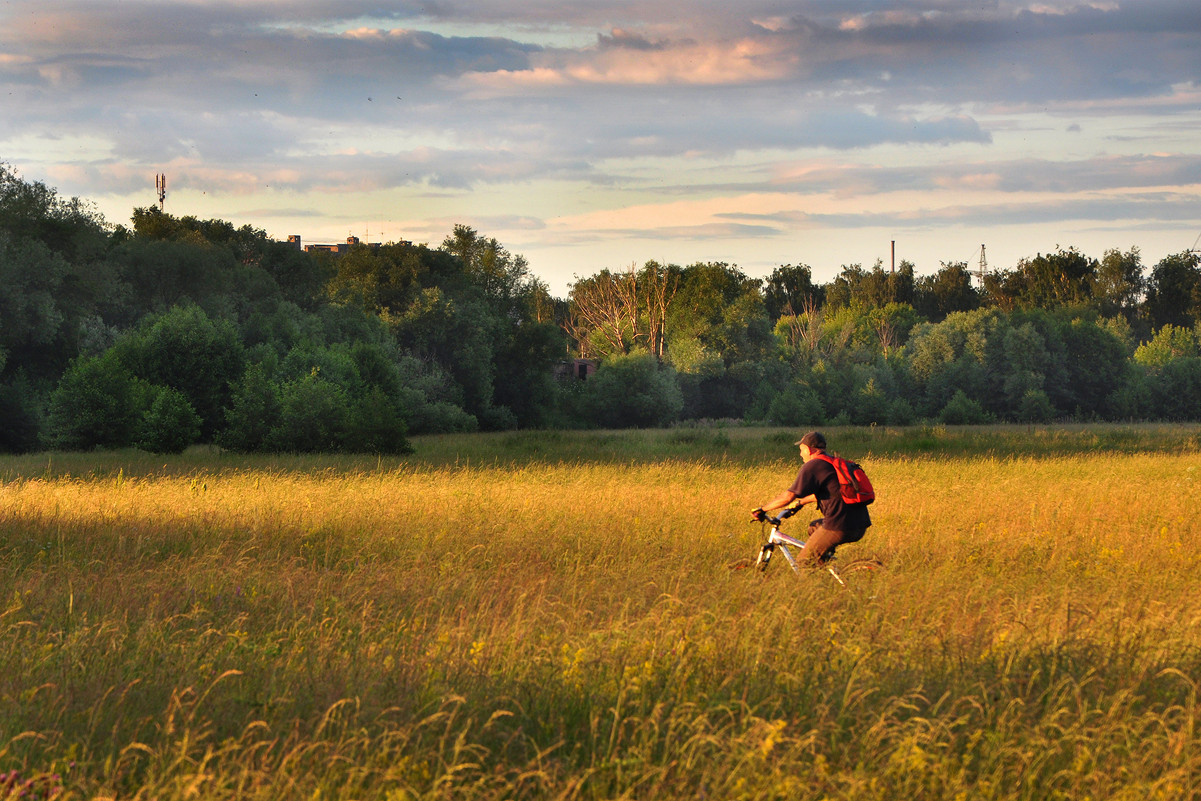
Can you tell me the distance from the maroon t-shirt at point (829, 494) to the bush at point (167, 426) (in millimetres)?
28330

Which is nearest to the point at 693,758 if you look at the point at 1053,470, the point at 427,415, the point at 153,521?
the point at 153,521

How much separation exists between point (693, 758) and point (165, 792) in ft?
8.46

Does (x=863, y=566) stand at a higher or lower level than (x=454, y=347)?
lower

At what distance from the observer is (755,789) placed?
184 inches

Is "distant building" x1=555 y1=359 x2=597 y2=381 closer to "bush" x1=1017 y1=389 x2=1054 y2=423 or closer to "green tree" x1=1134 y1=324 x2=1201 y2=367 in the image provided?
"bush" x1=1017 y1=389 x2=1054 y2=423

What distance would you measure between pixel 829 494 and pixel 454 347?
51.5 metres

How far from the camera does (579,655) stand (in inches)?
245

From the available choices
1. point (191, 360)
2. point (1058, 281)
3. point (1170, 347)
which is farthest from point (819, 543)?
point (1058, 281)

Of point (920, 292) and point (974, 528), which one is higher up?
point (920, 292)

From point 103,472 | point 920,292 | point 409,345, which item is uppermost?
point 920,292

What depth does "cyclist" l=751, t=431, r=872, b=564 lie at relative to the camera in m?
8.64

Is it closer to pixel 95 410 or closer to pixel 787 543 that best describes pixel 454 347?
pixel 95 410

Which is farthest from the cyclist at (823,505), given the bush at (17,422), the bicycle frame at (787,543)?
the bush at (17,422)

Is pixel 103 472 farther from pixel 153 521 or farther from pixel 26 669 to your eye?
pixel 26 669
